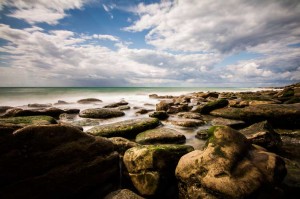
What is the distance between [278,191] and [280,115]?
5.95 metres

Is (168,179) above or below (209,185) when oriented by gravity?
below

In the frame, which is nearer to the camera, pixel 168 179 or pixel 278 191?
pixel 278 191

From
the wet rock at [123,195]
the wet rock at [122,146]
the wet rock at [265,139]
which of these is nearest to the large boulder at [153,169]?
the wet rock at [123,195]

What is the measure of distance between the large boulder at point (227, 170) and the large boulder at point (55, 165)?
172 cm

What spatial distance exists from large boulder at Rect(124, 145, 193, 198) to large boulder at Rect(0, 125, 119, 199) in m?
0.55

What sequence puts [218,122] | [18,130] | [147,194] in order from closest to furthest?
[18,130] < [147,194] < [218,122]

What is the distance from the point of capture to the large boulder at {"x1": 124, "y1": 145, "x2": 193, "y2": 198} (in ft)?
12.7

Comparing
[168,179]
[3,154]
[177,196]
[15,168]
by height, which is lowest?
[177,196]

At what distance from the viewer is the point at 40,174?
10.6 feet

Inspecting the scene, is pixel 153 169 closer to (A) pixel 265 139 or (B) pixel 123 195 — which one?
(B) pixel 123 195

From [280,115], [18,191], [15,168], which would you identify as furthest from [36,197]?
[280,115]

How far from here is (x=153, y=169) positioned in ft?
13.0

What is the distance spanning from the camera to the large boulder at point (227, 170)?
312 centimetres

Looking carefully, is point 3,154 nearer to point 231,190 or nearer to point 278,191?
point 231,190
